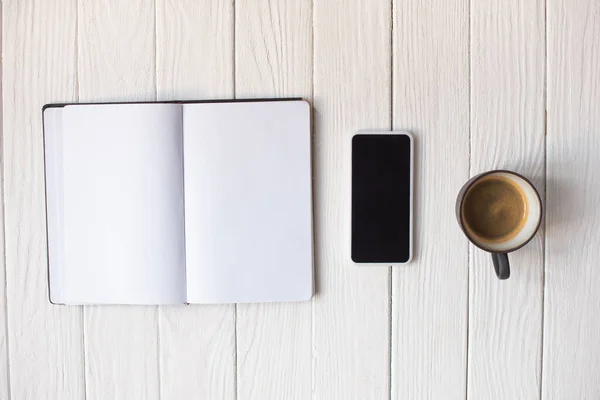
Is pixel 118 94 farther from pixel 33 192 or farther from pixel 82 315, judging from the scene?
pixel 82 315

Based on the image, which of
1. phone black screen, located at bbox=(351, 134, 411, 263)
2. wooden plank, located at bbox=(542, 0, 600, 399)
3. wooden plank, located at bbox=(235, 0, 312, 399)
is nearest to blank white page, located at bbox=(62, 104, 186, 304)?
wooden plank, located at bbox=(235, 0, 312, 399)

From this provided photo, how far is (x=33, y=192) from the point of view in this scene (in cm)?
60

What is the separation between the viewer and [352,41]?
580 mm

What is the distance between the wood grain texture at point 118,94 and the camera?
588 millimetres

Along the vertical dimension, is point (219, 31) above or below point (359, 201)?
above

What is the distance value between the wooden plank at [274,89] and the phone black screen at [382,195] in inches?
4.2

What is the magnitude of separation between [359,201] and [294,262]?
114 millimetres

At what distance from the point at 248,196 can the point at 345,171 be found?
0.13 metres

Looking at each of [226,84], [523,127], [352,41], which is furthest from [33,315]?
[523,127]

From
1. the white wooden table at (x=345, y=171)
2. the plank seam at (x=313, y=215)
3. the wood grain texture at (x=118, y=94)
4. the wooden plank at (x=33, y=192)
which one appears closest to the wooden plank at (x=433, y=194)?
the white wooden table at (x=345, y=171)

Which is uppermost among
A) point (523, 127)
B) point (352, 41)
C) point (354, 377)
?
point (352, 41)

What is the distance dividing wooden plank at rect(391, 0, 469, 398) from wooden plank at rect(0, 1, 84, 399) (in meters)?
0.43

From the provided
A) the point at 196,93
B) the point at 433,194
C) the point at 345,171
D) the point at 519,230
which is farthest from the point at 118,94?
the point at 519,230

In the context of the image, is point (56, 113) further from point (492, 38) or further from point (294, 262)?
point (492, 38)
